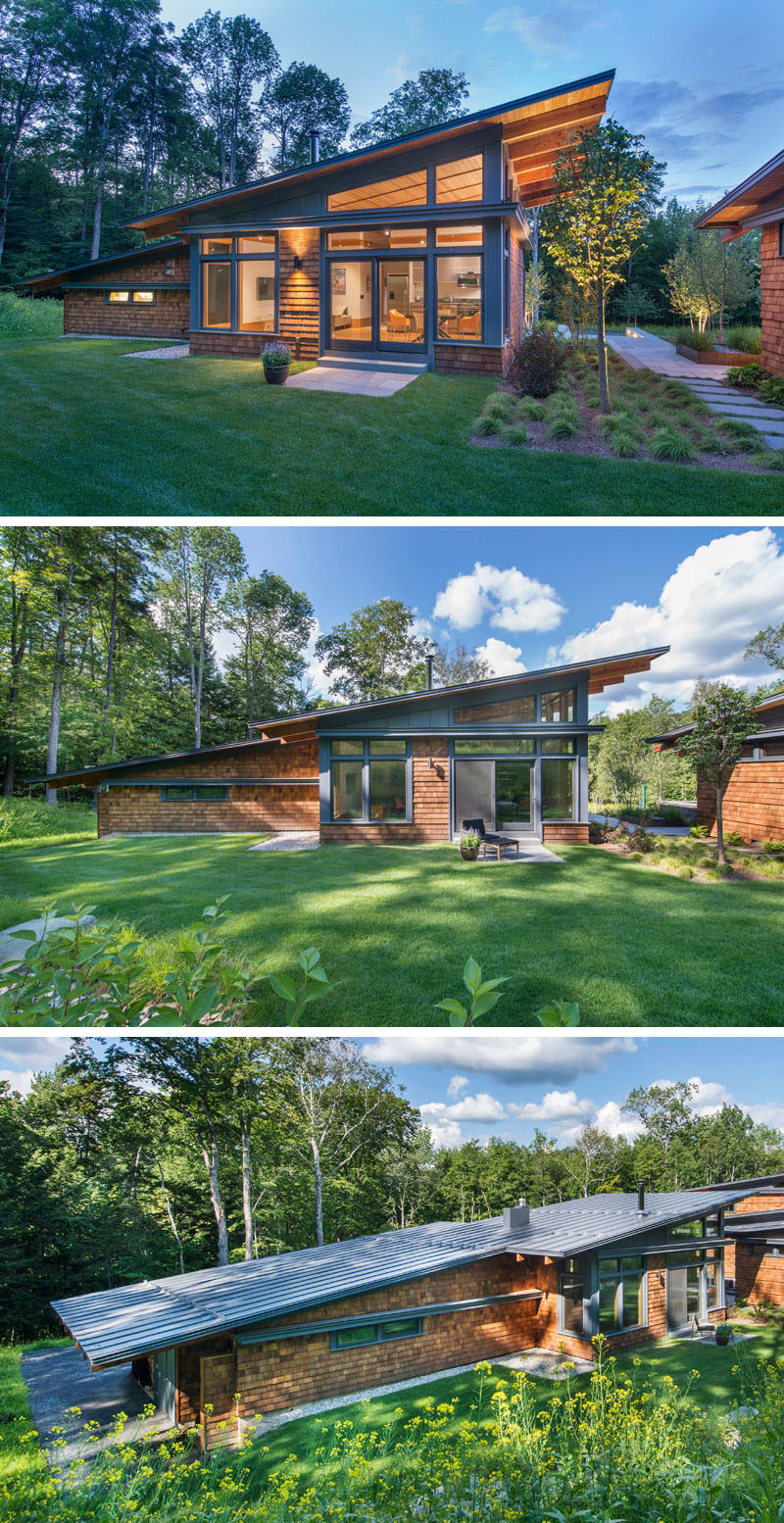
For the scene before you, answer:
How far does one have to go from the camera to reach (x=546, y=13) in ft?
24.5

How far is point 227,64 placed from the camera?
8695 millimetres

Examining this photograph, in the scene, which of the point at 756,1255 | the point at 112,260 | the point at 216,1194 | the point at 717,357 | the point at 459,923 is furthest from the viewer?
the point at 112,260

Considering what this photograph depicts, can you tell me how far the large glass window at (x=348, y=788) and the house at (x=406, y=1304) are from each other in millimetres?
4385

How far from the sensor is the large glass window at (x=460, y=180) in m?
9.64

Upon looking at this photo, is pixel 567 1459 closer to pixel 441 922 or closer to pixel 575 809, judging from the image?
pixel 441 922

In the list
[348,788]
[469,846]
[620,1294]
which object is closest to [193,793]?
[348,788]

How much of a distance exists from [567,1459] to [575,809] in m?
4.00

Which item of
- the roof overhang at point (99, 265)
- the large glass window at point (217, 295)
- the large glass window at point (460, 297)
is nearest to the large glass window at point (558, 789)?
the large glass window at point (460, 297)

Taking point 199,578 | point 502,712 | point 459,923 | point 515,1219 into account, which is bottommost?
point 515,1219

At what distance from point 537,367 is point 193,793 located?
6.75 m

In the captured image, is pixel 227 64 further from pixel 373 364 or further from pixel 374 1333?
pixel 374 1333

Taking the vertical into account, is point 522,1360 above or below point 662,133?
below

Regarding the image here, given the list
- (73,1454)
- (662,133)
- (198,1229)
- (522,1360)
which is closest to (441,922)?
(73,1454)

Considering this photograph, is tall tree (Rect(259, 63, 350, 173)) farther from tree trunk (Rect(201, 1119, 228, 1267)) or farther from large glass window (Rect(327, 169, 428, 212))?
tree trunk (Rect(201, 1119, 228, 1267))
